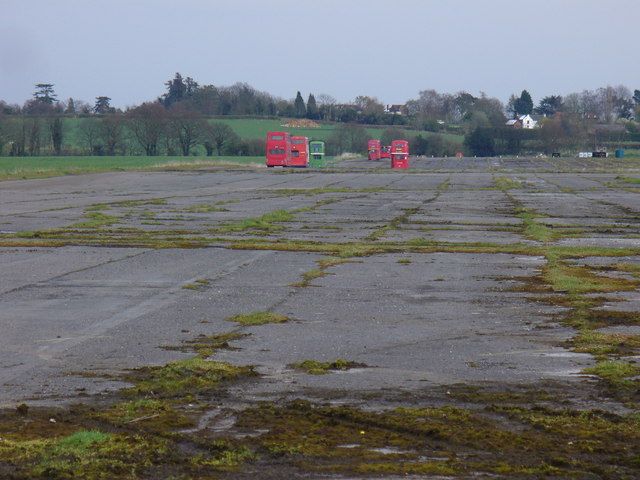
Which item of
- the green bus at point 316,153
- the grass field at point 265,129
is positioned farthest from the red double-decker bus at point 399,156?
the grass field at point 265,129

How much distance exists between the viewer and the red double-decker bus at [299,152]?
96.6 m

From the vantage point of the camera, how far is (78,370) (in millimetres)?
9539

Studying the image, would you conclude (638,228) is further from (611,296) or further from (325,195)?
(325,195)

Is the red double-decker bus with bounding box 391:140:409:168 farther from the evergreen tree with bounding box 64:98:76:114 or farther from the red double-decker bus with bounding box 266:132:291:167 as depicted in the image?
the evergreen tree with bounding box 64:98:76:114

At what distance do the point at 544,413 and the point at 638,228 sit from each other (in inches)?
827

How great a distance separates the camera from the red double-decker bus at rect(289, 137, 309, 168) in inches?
3802

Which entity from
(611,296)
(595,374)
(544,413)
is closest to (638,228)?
(611,296)

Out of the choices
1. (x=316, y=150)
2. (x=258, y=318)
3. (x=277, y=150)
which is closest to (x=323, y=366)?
(x=258, y=318)

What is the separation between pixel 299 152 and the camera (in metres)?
97.4

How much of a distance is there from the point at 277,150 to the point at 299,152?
327 cm

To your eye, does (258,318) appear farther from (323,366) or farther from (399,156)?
(399,156)

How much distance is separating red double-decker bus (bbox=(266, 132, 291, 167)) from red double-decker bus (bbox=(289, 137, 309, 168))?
172 cm

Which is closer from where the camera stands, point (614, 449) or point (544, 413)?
point (614, 449)

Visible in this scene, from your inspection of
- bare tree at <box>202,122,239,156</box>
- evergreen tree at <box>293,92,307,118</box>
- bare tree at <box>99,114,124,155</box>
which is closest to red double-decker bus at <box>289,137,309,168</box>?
bare tree at <box>202,122,239,156</box>
